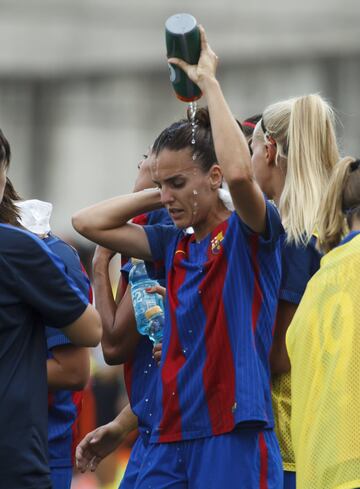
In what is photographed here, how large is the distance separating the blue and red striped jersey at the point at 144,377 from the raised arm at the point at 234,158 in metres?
0.72

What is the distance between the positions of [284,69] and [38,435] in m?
12.3

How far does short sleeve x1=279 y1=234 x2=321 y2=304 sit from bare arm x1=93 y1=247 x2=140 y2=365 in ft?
2.39

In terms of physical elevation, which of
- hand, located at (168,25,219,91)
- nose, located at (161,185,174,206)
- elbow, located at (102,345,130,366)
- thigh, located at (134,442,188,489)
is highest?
hand, located at (168,25,219,91)

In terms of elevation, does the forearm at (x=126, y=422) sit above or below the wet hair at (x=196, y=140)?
below

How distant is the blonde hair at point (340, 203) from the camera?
438 centimetres

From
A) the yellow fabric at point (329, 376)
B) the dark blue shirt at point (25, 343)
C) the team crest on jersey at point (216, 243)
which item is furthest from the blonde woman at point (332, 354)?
the dark blue shirt at point (25, 343)

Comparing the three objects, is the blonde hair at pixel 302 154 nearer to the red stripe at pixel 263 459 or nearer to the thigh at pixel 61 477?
the red stripe at pixel 263 459

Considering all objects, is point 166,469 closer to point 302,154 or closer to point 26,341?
point 26,341

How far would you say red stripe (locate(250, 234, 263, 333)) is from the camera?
16.1ft

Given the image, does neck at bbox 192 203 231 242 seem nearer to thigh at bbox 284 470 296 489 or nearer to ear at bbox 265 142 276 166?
ear at bbox 265 142 276 166

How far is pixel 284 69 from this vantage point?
639 inches

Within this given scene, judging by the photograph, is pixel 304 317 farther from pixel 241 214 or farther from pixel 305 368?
pixel 241 214

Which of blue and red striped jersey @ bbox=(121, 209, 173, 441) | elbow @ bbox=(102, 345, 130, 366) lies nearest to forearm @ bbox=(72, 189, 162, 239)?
blue and red striped jersey @ bbox=(121, 209, 173, 441)

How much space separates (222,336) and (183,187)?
60 cm
